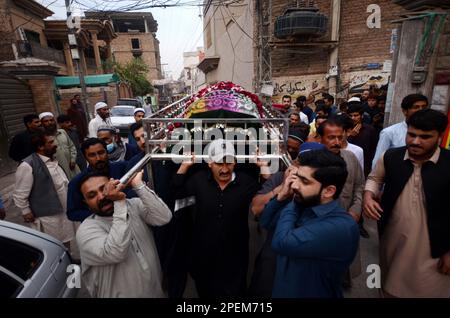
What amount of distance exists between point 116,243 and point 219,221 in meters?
0.88

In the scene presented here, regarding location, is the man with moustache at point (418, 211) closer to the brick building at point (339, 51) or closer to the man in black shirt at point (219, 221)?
the man in black shirt at point (219, 221)

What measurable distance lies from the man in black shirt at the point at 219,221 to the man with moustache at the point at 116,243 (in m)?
Answer: 0.43

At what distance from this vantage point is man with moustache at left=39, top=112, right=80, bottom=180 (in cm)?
380

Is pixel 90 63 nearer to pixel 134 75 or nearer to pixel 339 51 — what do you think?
pixel 134 75

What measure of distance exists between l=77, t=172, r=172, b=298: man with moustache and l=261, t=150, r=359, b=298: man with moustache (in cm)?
85

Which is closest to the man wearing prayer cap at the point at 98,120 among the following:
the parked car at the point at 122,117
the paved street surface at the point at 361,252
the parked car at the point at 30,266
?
the paved street surface at the point at 361,252

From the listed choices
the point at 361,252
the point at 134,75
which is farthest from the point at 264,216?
the point at 134,75

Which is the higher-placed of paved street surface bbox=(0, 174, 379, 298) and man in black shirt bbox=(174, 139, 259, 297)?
man in black shirt bbox=(174, 139, 259, 297)

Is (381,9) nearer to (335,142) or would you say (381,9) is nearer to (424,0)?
(424,0)

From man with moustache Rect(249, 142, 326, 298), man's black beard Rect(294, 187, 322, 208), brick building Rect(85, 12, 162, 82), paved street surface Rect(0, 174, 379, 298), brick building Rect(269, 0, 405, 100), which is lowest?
paved street surface Rect(0, 174, 379, 298)

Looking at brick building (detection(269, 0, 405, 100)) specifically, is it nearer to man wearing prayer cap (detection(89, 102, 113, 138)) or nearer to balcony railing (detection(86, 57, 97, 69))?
man wearing prayer cap (detection(89, 102, 113, 138))

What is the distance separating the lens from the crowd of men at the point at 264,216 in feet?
4.63

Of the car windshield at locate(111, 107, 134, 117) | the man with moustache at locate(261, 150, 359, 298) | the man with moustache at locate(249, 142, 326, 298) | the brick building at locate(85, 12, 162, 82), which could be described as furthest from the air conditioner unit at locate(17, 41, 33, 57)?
the brick building at locate(85, 12, 162, 82)

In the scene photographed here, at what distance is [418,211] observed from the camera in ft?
6.03
